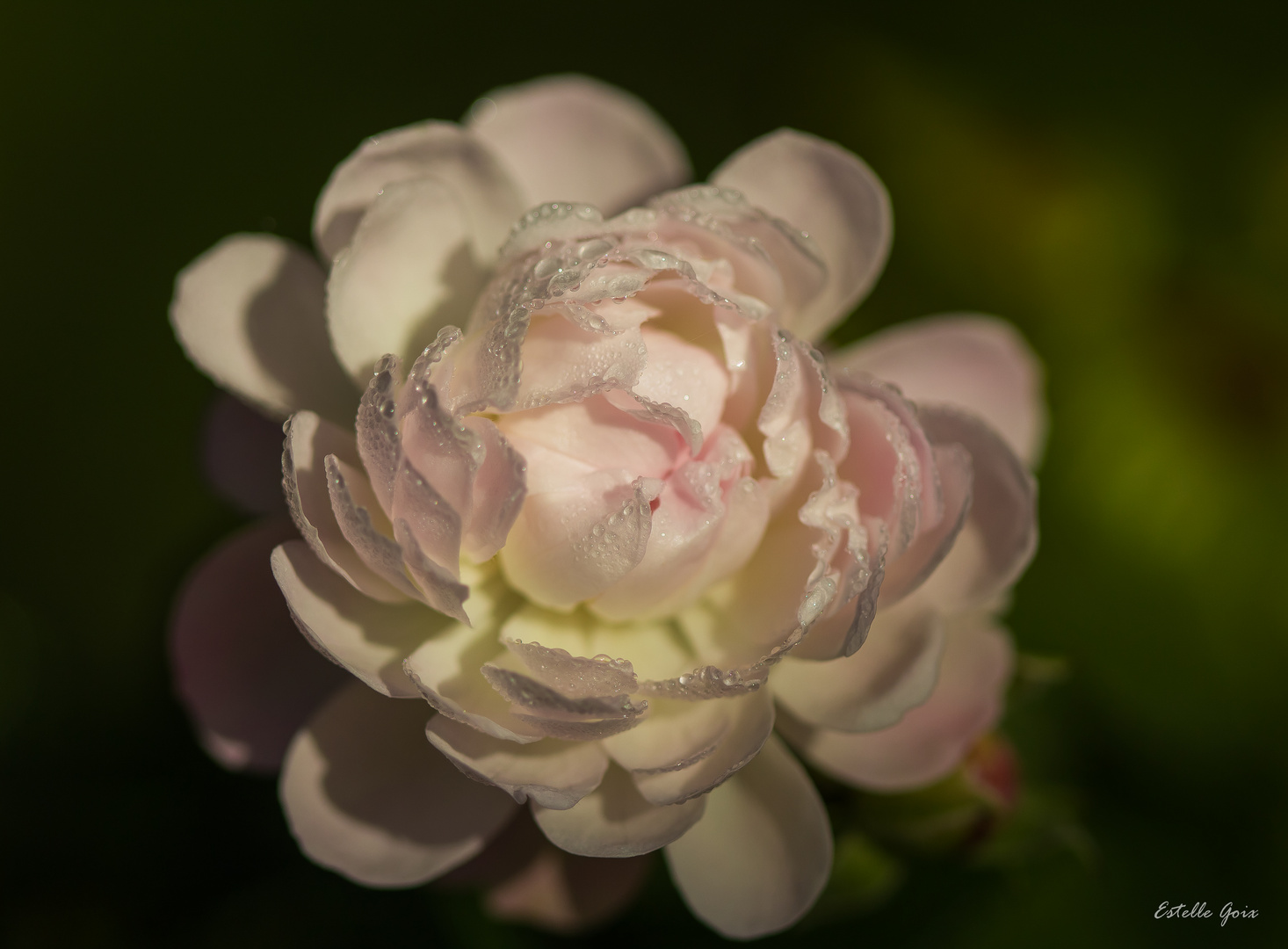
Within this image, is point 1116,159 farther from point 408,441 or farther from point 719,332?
point 408,441

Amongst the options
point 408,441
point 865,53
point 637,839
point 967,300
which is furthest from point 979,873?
point 865,53

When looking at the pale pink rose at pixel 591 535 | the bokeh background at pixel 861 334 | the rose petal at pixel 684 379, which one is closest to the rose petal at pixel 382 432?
the pale pink rose at pixel 591 535

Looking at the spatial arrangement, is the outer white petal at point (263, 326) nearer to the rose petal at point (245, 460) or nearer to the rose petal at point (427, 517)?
the rose petal at point (245, 460)

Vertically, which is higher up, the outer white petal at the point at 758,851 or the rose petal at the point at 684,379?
the rose petal at the point at 684,379

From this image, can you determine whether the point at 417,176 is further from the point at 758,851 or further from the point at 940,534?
the point at 758,851

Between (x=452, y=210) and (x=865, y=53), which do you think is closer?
(x=452, y=210)
